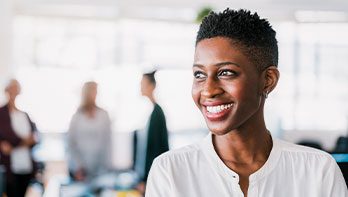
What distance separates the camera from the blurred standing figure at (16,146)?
4133mm

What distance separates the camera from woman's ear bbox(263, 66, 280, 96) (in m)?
1.13

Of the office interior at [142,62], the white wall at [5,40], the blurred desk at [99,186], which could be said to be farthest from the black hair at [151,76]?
the white wall at [5,40]

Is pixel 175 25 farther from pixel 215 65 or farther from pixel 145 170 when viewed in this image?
pixel 215 65

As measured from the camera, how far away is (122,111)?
8945mm

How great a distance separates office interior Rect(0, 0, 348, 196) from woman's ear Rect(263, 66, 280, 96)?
7.31 m

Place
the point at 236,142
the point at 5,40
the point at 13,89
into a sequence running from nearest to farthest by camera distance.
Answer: the point at 236,142 < the point at 13,89 < the point at 5,40

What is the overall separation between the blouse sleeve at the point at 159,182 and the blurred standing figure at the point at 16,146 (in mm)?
3250

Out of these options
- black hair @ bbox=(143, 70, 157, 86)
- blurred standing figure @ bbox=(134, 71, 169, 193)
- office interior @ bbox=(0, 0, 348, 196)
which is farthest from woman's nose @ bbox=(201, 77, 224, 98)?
office interior @ bbox=(0, 0, 348, 196)

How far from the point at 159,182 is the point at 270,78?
12.8 inches

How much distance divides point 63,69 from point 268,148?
8.01 metres

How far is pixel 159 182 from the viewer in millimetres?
1052

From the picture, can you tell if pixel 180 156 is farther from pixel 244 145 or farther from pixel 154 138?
pixel 154 138

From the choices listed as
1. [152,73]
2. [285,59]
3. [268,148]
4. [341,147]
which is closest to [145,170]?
[152,73]

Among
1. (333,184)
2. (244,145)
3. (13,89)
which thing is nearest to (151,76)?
(13,89)
